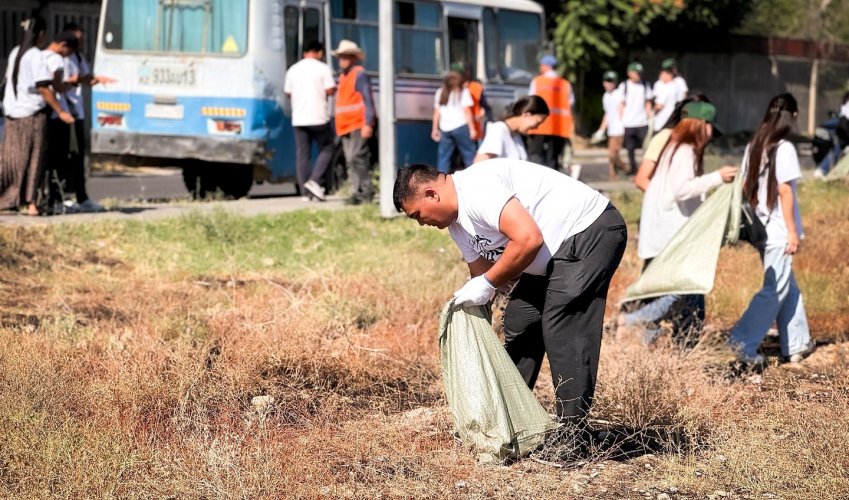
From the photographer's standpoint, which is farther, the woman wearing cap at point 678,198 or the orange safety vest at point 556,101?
the orange safety vest at point 556,101

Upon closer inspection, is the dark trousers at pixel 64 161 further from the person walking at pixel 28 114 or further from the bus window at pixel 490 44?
the bus window at pixel 490 44

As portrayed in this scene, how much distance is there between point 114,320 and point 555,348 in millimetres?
3235

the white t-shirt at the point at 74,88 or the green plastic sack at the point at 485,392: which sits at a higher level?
the white t-shirt at the point at 74,88

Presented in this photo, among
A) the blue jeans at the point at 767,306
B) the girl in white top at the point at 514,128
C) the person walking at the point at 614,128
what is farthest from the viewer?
the person walking at the point at 614,128

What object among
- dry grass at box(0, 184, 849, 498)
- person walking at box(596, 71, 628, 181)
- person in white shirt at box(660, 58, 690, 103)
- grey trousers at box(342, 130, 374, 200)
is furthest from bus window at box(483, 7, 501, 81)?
dry grass at box(0, 184, 849, 498)

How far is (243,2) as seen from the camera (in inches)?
549

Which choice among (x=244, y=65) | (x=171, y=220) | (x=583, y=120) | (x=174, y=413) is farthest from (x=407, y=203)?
(x=583, y=120)

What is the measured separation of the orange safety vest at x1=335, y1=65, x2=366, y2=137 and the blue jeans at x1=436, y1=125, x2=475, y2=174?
105cm

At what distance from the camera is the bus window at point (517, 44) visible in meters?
17.3

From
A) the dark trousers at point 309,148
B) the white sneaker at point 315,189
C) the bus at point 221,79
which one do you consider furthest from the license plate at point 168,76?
the white sneaker at point 315,189

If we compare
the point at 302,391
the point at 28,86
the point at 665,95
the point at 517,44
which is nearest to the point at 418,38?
the point at 517,44

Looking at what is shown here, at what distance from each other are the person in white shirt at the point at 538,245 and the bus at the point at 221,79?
834 cm

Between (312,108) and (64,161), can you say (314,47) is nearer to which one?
(312,108)

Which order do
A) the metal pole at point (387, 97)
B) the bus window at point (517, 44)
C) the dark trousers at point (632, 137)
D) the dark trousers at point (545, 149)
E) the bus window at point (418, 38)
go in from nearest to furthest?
the metal pole at point (387, 97) < the dark trousers at point (545, 149) < the bus window at point (418, 38) < the bus window at point (517, 44) < the dark trousers at point (632, 137)
